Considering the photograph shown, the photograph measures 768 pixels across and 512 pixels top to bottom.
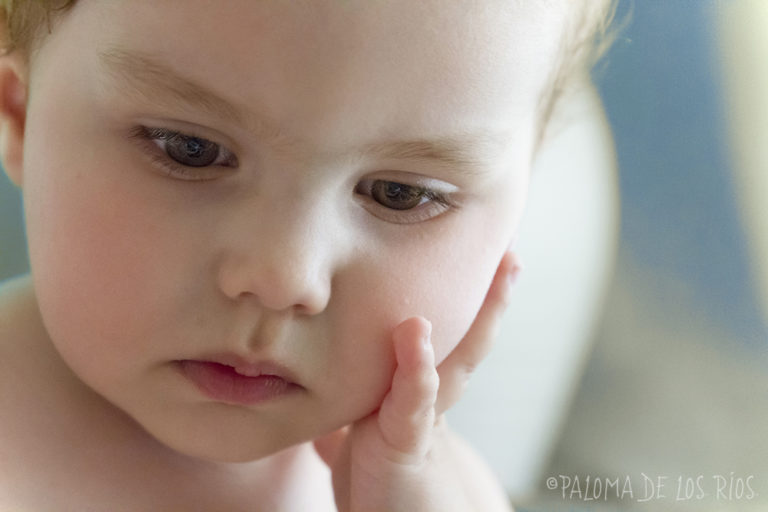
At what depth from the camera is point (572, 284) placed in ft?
3.96

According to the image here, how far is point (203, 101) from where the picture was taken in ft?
1.97

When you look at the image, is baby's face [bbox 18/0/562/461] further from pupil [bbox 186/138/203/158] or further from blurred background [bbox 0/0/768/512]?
blurred background [bbox 0/0/768/512]

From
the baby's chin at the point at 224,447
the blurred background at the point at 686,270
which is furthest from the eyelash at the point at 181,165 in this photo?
the blurred background at the point at 686,270

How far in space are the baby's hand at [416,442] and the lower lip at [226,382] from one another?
11cm

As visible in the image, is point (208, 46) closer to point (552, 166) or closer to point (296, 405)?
point (296, 405)

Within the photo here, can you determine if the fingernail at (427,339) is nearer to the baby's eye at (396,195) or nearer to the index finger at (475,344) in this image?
the baby's eye at (396,195)

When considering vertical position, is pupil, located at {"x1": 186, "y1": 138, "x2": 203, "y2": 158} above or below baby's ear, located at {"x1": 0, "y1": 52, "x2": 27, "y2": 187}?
below

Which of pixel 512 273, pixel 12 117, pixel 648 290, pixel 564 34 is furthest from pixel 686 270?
pixel 12 117

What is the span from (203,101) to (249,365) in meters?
0.21

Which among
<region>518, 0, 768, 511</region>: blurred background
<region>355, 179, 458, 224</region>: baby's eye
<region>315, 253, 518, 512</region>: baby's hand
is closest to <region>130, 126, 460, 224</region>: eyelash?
<region>355, 179, 458, 224</region>: baby's eye

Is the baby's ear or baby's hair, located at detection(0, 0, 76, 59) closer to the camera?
baby's hair, located at detection(0, 0, 76, 59)

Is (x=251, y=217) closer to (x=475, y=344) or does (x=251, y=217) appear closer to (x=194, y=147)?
(x=194, y=147)

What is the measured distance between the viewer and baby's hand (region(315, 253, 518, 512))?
732 mm

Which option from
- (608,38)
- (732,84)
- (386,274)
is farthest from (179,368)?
(732,84)
